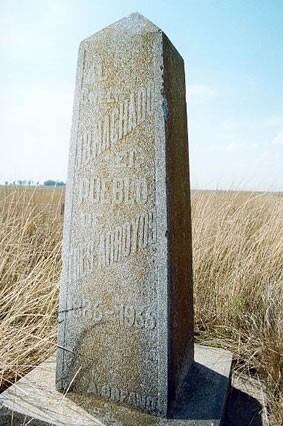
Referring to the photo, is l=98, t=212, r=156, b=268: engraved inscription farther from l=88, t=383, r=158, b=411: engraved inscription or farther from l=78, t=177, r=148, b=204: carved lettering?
l=88, t=383, r=158, b=411: engraved inscription

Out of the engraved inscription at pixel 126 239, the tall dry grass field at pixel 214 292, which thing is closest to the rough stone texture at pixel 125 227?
the engraved inscription at pixel 126 239

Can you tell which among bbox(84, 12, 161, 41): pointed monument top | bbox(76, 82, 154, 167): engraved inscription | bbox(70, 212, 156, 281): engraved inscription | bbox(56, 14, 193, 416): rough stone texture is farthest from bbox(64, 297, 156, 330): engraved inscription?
bbox(84, 12, 161, 41): pointed monument top

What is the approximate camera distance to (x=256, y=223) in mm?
4980

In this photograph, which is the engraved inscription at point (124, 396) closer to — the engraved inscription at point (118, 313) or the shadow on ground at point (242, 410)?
the engraved inscription at point (118, 313)

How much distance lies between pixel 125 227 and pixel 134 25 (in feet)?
3.00

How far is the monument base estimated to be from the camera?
1.85 m

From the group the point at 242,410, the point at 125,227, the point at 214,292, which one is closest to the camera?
the point at 125,227

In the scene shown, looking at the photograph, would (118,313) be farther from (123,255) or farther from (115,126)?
(115,126)

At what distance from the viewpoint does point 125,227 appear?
6.33 ft

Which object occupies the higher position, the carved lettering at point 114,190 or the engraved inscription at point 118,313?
the carved lettering at point 114,190

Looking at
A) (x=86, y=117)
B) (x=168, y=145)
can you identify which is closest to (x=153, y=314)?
(x=168, y=145)

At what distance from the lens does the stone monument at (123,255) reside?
1.89 m

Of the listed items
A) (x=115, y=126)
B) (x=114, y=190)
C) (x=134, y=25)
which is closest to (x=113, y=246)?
(x=114, y=190)

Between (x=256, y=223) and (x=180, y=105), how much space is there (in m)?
3.06
